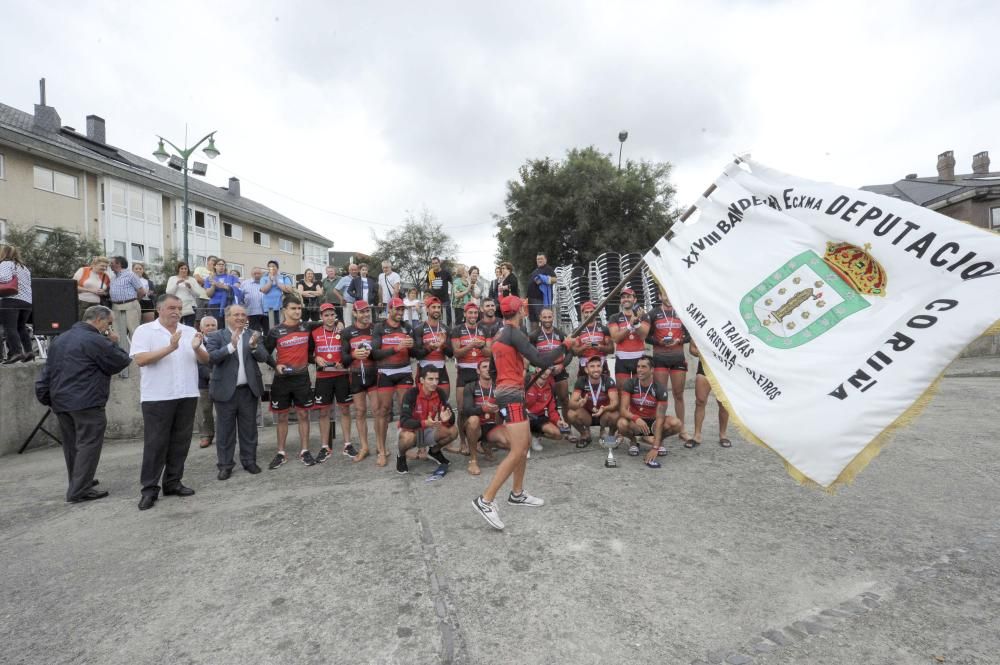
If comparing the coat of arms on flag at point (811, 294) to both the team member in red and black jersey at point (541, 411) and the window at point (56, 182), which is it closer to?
the team member in red and black jersey at point (541, 411)

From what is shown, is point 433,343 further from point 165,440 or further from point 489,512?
point 165,440

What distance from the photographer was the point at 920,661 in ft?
8.02

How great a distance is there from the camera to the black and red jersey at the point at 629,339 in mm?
6363

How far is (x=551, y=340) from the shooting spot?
6.59 m

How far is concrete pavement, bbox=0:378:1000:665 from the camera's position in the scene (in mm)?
2623

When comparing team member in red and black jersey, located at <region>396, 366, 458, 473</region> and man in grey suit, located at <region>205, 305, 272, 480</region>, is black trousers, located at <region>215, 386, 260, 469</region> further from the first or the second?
team member in red and black jersey, located at <region>396, 366, 458, 473</region>

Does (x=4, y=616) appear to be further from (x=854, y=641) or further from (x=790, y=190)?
(x=790, y=190)

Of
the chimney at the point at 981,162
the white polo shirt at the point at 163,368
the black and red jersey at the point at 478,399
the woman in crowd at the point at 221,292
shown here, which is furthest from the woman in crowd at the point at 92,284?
the chimney at the point at 981,162

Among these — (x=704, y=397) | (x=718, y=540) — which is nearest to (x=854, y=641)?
(x=718, y=540)

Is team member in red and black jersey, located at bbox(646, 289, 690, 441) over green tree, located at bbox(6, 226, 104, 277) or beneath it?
Answer: beneath

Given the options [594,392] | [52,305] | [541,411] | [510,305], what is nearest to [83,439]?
[52,305]

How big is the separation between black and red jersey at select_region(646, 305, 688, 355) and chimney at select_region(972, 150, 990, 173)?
5426 cm

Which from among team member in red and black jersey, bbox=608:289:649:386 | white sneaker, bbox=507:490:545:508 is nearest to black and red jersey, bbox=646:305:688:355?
team member in red and black jersey, bbox=608:289:649:386

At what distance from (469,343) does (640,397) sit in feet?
7.46
